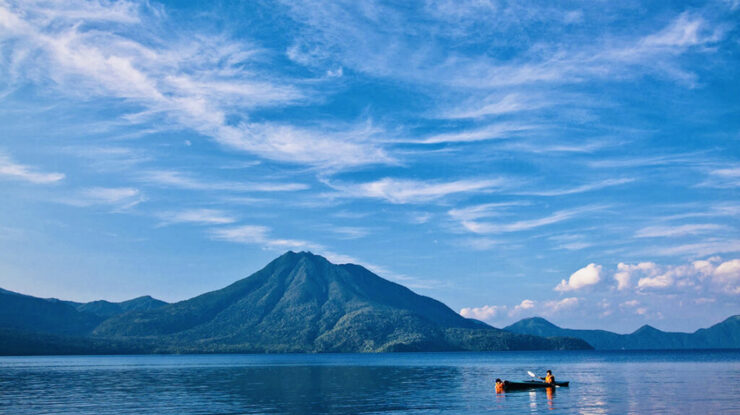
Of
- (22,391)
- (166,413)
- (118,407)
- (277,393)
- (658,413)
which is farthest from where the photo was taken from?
(22,391)

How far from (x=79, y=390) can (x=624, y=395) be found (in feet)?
321

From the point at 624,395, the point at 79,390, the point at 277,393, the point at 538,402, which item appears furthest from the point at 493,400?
the point at 79,390

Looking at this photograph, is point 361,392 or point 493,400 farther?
point 361,392

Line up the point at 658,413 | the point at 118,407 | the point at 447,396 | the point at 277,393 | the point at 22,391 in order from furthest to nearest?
the point at 22,391 < the point at 277,393 < the point at 447,396 < the point at 118,407 < the point at 658,413

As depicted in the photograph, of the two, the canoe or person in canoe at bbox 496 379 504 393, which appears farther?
the canoe

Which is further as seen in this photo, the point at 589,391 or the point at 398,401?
the point at 589,391

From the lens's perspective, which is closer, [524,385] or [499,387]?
[499,387]

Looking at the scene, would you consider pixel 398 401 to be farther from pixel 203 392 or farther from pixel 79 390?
pixel 79 390

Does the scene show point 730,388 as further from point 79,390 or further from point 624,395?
point 79,390

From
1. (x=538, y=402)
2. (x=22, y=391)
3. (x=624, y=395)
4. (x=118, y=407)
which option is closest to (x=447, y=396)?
(x=538, y=402)

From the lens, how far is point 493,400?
86875 millimetres

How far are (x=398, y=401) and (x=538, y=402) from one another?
Answer: 1975 cm

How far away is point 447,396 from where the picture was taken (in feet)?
305

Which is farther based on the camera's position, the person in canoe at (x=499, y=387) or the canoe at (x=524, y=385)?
the canoe at (x=524, y=385)
